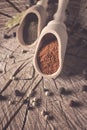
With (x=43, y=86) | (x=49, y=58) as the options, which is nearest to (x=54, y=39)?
(x=49, y=58)

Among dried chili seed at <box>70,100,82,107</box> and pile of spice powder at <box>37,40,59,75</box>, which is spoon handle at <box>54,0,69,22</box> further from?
dried chili seed at <box>70,100,82,107</box>

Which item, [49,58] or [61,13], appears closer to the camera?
[49,58]

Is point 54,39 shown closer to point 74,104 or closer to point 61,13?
point 61,13

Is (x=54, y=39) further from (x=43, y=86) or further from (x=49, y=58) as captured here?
(x=43, y=86)

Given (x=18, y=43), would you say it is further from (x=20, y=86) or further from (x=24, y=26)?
(x=20, y=86)

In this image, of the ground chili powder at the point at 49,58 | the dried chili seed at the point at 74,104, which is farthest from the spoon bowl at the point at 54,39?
the dried chili seed at the point at 74,104

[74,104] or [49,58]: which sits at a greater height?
[49,58]

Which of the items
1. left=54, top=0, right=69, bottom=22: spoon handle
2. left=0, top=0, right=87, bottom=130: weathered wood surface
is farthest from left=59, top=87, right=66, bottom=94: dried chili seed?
Result: left=54, top=0, right=69, bottom=22: spoon handle

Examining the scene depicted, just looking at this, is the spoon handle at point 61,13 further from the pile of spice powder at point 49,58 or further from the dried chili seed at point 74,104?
the dried chili seed at point 74,104
